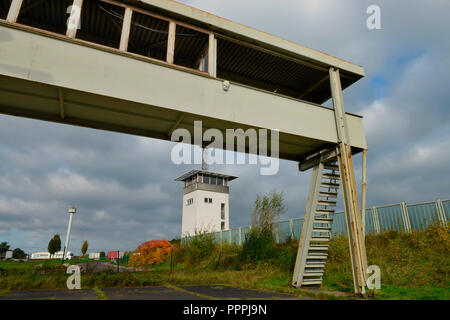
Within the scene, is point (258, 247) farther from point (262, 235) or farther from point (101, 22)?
point (101, 22)

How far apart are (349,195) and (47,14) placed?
891 cm

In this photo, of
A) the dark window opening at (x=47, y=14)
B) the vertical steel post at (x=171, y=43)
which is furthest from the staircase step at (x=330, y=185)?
the dark window opening at (x=47, y=14)

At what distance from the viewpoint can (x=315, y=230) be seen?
7.34m

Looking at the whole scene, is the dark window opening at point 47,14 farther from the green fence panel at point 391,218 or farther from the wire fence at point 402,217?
the green fence panel at point 391,218

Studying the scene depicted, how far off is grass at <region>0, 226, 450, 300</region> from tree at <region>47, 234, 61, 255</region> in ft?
105

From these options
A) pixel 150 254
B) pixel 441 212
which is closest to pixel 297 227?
pixel 441 212

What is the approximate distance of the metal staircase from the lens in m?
7.11

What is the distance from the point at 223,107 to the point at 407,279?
23.0 ft

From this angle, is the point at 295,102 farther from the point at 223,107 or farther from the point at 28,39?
the point at 28,39

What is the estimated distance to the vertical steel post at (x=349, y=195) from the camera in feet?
20.1

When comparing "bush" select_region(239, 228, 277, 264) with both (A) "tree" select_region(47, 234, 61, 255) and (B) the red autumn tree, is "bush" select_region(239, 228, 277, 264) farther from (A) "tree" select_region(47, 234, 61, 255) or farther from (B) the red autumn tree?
(A) "tree" select_region(47, 234, 61, 255)

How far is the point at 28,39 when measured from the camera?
467cm

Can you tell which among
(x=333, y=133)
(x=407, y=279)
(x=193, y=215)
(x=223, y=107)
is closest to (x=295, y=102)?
(x=333, y=133)

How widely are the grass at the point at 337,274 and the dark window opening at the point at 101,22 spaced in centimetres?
654
